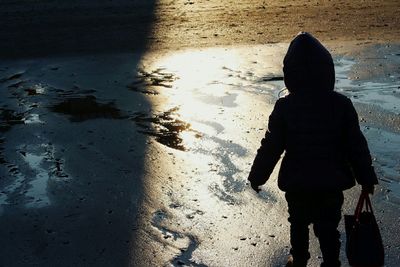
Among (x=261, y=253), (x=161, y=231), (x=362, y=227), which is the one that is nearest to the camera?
(x=362, y=227)

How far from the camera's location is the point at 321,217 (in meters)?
3.83

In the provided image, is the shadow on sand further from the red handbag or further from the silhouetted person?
the red handbag

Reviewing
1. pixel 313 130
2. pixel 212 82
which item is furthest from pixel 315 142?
pixel 212 82

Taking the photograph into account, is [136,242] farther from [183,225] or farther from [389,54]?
[389,54]

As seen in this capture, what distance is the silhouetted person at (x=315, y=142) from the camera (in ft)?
12.2

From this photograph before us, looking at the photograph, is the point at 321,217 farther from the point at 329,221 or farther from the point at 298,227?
the point at 298,227

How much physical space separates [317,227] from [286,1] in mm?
11892

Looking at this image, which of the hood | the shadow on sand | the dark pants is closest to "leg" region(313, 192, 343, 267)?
the dark pants

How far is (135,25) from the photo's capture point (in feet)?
44.1

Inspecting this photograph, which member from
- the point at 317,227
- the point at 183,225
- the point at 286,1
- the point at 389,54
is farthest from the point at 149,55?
the point at 317,227

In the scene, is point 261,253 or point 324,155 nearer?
point 324,155

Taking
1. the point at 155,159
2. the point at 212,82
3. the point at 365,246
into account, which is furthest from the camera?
the point at 212,82

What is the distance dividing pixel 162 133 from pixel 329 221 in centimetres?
333

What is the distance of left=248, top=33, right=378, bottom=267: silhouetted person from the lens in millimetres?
3711
